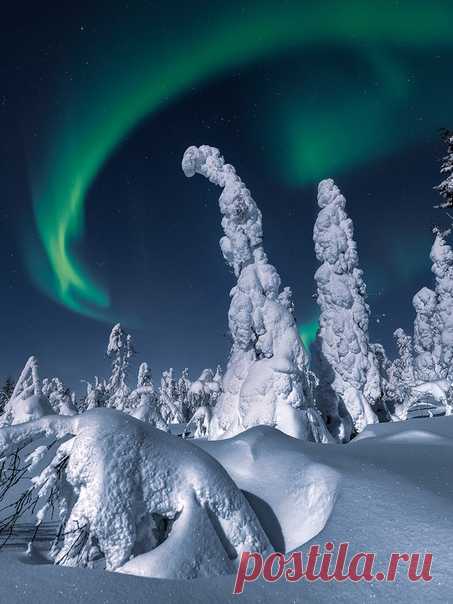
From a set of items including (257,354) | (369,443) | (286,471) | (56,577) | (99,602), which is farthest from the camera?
(257,354)

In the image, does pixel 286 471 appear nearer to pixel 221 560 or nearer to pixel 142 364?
pixel 221 560

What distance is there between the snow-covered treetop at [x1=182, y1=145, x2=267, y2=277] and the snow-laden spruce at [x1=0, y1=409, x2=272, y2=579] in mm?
12996

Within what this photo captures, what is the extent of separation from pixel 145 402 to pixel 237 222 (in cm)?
1035

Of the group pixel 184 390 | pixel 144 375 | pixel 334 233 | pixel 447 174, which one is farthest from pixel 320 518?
pixel 184 390

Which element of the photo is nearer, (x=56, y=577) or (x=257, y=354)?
(x=56, y=577)

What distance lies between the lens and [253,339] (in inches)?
607

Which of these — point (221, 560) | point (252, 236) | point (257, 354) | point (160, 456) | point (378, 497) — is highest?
point (252, 236)

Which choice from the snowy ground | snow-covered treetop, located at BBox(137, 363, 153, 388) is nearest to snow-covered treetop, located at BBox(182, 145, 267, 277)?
the snowy ground

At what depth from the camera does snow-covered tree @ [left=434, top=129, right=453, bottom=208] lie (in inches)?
420

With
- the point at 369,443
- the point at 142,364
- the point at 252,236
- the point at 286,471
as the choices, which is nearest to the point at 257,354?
the point at 252,236

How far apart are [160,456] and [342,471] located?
2177 millimetres

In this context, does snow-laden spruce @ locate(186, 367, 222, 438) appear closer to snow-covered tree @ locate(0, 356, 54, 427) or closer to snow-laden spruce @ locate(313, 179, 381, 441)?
snow-laden spruce @ locate(313, 179, 381, 441)

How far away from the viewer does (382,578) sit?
107 inches

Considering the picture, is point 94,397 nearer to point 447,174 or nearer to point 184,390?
point 184,390
